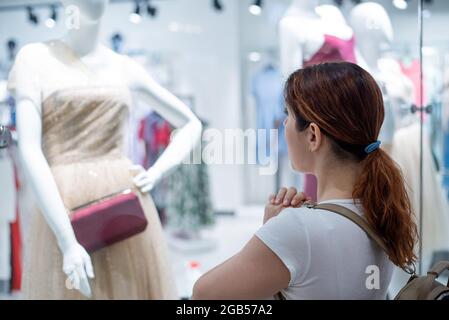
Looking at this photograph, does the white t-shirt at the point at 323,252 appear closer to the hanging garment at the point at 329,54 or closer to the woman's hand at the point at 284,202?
the woman's hand at the point at 284,202

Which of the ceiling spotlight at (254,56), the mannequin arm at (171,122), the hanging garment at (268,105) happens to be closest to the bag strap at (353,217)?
the hanging garment at (268,105)

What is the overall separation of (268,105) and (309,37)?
36cm

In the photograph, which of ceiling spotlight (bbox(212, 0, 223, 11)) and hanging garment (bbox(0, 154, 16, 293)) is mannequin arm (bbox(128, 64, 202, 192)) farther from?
hanging garment (bbox(0, 154, 16, 293))

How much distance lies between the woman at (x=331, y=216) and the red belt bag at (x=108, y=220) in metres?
0.61

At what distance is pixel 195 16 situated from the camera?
2.47m

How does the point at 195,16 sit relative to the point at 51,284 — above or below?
above

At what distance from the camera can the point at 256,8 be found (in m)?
2.07

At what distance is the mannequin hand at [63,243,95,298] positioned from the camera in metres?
1.57

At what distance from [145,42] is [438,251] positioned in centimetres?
172

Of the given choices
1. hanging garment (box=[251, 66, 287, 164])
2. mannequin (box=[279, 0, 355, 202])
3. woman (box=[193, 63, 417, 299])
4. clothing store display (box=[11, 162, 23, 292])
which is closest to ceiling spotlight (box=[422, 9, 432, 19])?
mannequin (box=[279, 0, 355, 202])

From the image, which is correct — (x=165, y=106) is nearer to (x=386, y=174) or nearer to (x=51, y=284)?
(x=51, y=284)

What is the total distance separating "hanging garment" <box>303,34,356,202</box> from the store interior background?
13 cm
